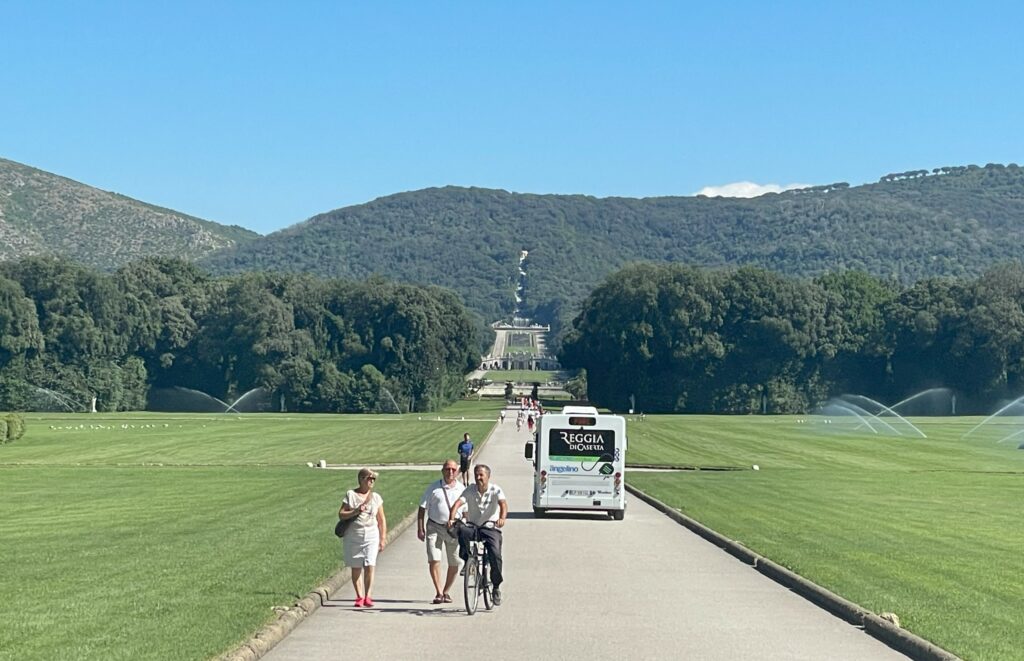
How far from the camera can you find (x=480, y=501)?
18000 millimetres

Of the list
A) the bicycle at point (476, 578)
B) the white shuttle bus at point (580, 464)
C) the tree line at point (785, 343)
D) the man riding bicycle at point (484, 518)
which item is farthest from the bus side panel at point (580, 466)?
the tree line at point (785, 343)

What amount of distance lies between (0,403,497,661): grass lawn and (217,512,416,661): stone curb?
0.71 feet

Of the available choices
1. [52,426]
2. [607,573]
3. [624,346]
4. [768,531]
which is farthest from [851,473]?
[624,346]

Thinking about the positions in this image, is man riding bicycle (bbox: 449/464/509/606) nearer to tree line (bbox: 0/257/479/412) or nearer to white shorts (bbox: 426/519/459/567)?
white shorts (bbox: 426/519/459/567)

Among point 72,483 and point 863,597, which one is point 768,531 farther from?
point 72,483

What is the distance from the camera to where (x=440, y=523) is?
18.3 meters

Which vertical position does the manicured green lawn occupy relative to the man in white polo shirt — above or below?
below

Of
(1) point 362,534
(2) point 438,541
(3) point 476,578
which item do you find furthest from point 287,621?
(2) point 438,541

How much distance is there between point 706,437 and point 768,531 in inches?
2207

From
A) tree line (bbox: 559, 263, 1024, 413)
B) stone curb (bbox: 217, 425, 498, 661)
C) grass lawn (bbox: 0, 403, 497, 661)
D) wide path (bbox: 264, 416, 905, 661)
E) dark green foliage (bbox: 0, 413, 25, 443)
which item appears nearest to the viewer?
stone curb (bbox: 217, 425, 498, 661)

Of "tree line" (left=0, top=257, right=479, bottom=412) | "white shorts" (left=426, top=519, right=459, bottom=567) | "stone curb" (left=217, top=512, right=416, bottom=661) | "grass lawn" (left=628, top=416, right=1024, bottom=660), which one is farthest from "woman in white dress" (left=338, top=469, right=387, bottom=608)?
"tree line" (left=0, top=257, right=479, bottom=412)

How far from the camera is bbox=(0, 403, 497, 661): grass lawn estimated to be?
14.9 meters

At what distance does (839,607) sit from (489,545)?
442 centimetres

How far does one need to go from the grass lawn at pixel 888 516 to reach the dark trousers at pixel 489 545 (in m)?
4.56
